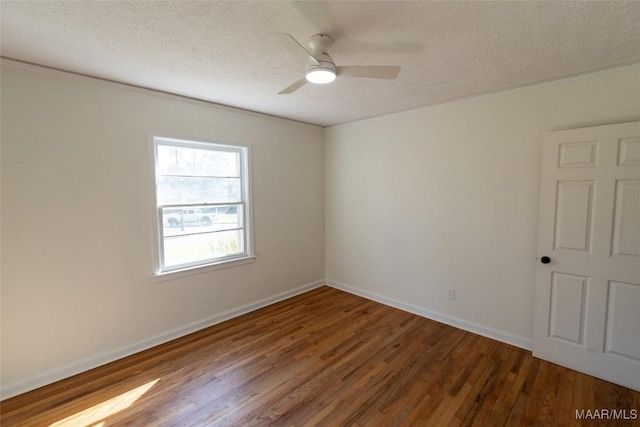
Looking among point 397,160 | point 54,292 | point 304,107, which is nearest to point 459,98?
point 397,160

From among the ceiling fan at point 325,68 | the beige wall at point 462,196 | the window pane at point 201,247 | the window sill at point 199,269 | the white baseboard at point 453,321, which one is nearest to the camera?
the ceiling fan at point 325,68

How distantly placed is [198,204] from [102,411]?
1.92 m

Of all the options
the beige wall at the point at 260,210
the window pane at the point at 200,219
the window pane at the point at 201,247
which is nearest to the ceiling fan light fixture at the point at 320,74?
the beige wall at the point at 260,210

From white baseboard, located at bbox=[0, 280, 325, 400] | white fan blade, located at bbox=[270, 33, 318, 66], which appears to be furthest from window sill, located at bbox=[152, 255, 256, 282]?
white fan blade, located at bbox=[270, 33, 318, 66]

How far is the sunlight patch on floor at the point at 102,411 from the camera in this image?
6.34 feet

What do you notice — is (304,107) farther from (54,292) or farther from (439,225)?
(54,292)

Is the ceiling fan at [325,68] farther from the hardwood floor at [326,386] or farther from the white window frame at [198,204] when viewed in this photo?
the hardwood floor at [326,386]

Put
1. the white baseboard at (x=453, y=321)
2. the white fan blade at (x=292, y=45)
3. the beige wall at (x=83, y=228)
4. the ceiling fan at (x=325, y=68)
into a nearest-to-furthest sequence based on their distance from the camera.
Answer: the white fan blade at (x=292, y=45), the ceiling fan at (x=325, y=68), the beige wall at (x=83, y=228), the white baseboard at (x=453, y=321)

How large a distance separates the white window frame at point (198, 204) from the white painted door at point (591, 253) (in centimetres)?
310

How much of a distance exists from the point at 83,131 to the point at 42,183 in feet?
1.73

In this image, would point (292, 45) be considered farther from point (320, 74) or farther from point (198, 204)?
point (198, 204)

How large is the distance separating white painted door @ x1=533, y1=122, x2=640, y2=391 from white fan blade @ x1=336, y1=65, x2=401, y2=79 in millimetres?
1740

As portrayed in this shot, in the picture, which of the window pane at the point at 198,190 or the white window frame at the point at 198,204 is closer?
the white window frame at the point at 198,204

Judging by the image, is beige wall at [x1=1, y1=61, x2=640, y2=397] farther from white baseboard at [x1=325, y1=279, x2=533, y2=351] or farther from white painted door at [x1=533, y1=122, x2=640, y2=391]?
white painted door at [x1=533, y1=122, x2=640, y2=391]
